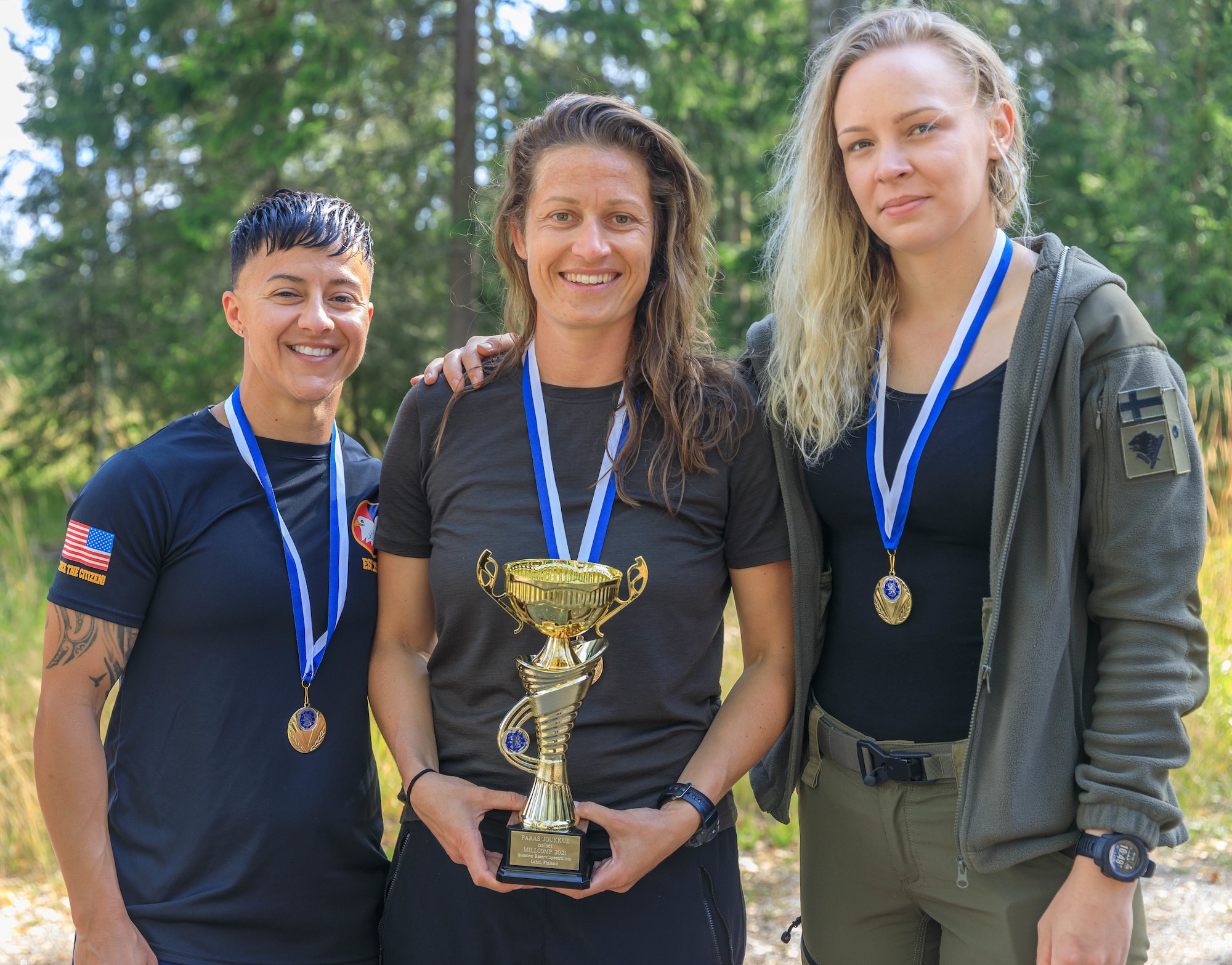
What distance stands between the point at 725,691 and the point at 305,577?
11.7 ft

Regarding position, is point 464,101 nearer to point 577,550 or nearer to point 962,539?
point 577,550

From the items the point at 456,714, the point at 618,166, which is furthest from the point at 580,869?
the point at 618,166

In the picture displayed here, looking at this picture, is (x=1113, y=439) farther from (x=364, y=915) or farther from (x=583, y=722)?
(x=364, y=915)

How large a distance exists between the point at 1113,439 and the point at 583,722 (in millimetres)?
1243

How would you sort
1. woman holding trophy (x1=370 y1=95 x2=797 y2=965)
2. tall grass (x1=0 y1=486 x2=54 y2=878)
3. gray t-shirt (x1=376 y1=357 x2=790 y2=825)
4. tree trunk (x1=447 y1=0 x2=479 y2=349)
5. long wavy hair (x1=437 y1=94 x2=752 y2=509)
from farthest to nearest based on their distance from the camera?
tree trunk (x1=447 y1=0 x2=479 y2=349) < tall grass (x1=0 y1=486 x2=54 y2=878) < long wavy hair (x1=437 y1=94 x2=752 y2=509) < gray t-shirt (x1=376 y1=357 x2=790 y2=825) < woman holding trophy (x1=370 y1=95 x2=797 y2=965)

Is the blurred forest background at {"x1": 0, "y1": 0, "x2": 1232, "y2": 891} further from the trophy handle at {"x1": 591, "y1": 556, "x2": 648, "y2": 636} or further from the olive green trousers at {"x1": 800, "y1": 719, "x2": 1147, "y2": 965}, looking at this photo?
the trophy handle at {"x1": 591, "y1": 556, "x2": 648, "y2": 636}

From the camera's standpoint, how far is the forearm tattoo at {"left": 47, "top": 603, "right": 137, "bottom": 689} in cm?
224

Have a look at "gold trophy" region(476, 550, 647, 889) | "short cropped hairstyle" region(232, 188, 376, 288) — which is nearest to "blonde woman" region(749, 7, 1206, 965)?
"gold trophy" region(476, 550, 647, 889)

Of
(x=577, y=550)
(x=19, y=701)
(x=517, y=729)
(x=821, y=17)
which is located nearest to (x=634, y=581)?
(x=577, y=550)

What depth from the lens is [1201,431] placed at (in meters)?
9.61

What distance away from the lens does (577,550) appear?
2314 mm

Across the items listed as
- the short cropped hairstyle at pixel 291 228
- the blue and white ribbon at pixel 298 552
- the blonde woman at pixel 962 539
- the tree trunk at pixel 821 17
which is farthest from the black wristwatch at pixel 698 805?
the tree trunk at pixel 821 17

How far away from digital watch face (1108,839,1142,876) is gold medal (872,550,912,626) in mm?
601

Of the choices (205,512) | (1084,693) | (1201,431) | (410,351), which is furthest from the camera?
(410,351)
